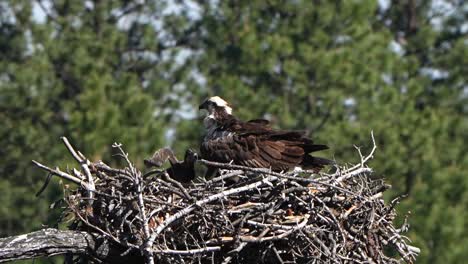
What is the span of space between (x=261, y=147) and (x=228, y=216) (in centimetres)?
164

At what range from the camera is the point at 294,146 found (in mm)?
9836

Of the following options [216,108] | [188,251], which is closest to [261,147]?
[216,108]

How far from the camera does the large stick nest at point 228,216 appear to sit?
318 inches

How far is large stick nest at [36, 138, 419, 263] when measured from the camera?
807 centimetres

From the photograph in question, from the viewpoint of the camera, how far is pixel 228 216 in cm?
831

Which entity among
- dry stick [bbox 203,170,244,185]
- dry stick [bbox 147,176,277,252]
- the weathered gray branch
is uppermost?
dry stick [bbox 203,170,244,185]

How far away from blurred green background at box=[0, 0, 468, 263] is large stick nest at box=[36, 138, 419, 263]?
9.30 m

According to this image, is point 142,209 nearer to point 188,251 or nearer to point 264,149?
point 188,251

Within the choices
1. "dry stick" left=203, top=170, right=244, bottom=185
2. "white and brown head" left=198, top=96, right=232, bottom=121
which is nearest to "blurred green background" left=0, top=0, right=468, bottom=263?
"white and brown head" left=198, top=96, right=232, bottom=121

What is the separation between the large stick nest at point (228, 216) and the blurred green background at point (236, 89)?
9.30 meters

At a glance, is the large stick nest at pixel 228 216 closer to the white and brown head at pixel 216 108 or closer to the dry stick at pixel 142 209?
the dry stick at pixel 142 209

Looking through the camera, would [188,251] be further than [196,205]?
No

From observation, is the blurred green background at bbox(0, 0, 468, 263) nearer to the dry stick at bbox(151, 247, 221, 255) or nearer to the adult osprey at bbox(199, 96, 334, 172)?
the adult osprey at bbox(199, 96, 334, 172)

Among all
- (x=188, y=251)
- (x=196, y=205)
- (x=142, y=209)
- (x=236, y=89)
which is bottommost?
(x=188, y=251)
